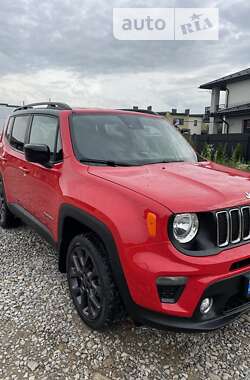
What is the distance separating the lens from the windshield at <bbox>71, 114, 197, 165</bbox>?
9.73ft

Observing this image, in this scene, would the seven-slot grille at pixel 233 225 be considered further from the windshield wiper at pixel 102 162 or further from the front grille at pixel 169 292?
the windshield wiper at pixel 102 162

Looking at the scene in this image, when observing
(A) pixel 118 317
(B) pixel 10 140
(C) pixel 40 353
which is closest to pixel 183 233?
(A) pixel 118 317

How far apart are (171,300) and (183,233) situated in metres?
0.42

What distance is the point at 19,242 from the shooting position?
14.8 feet

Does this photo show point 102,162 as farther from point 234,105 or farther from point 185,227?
point 234,105

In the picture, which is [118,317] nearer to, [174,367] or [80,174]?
[174,367]

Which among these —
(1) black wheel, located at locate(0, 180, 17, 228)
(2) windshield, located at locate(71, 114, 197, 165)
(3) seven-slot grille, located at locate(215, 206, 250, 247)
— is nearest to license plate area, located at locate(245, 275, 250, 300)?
(3) seven-slot grille, located at locate(215, 206, 250, 247)

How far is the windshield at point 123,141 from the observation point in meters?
2.96

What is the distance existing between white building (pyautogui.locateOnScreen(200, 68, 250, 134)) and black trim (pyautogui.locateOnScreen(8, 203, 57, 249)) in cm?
2452

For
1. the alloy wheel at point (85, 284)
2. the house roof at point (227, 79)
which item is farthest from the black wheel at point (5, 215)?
the house roof at point (227, 79)

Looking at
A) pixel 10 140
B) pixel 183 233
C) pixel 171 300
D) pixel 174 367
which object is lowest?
pixel 174 367

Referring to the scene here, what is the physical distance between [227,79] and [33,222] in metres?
29.1

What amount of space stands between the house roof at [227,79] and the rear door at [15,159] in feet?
86.1

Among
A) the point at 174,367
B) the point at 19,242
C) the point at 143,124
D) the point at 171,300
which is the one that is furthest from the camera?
the point at 19,242
